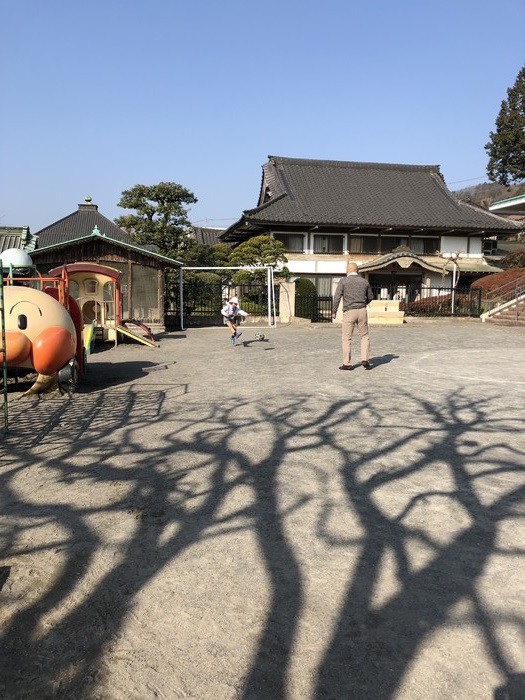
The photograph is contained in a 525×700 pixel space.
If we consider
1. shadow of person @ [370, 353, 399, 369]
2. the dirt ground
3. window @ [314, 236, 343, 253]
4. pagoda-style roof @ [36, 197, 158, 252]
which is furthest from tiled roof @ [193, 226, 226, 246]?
the dirt ground

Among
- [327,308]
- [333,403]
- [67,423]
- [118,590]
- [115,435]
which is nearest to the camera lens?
[118,590]

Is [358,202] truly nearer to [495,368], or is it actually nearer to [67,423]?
[495,368]

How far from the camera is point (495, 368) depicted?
Result: 10086 mm

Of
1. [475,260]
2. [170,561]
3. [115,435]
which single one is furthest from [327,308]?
[170,561]

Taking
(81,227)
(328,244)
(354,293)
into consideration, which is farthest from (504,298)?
(81,227)

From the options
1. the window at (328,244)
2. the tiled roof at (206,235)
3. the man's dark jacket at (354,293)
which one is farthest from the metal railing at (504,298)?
the tiled roof at (206,235)

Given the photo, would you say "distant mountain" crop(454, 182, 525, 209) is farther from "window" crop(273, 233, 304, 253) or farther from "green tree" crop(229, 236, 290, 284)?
"green tree" crop(229, 236, 290, 284)

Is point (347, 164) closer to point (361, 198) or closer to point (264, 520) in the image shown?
point (361, 198)

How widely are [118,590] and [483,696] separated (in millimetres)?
1690

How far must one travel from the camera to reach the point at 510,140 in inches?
1812

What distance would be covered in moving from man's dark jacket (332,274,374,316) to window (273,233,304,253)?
2299 centimetres

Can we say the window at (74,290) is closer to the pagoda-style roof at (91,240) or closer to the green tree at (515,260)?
the pagoda-style roof at (91,240)

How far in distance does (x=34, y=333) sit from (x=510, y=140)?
49172 mm

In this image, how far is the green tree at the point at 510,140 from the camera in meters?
46.0
